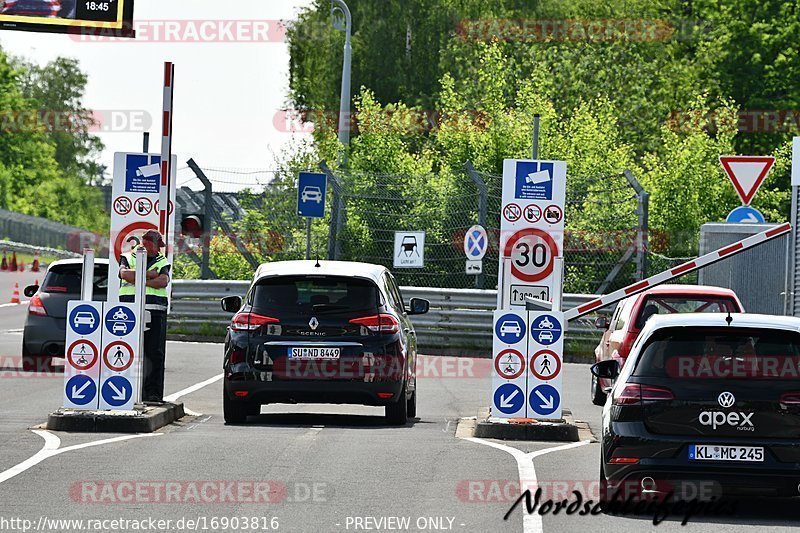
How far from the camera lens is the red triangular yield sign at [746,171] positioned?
79.0 ft

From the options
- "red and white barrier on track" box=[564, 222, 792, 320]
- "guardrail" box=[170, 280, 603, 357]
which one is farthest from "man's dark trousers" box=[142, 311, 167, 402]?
"guardrail" box=[170, 280, 603, 357]

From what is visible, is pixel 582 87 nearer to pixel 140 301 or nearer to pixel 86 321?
pixel 140 301

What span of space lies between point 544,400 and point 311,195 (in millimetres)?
16342

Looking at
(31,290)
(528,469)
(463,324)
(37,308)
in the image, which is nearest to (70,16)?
(31,290)

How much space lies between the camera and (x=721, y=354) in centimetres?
1141

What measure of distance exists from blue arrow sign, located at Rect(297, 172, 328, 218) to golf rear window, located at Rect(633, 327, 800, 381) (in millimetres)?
20646

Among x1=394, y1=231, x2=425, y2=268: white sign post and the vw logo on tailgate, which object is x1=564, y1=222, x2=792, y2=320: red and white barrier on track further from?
x1=394, y1=231, x2=425, y2=268: white sign post

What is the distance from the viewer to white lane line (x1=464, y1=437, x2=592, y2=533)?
34.3 ft

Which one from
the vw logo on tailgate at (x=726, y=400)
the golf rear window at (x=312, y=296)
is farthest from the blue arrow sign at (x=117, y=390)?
the vw logo on tailgate at (x=726, y=400)

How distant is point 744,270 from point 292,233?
10.3 metres

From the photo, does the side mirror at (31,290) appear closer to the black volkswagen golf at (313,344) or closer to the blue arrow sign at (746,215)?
the black volkswagen golf at (313,344)

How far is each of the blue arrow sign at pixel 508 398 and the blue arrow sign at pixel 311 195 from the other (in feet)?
52.2

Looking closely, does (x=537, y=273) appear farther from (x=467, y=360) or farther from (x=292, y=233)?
(x=292, y=233)

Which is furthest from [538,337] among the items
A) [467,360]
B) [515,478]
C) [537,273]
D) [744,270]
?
[467,360]
